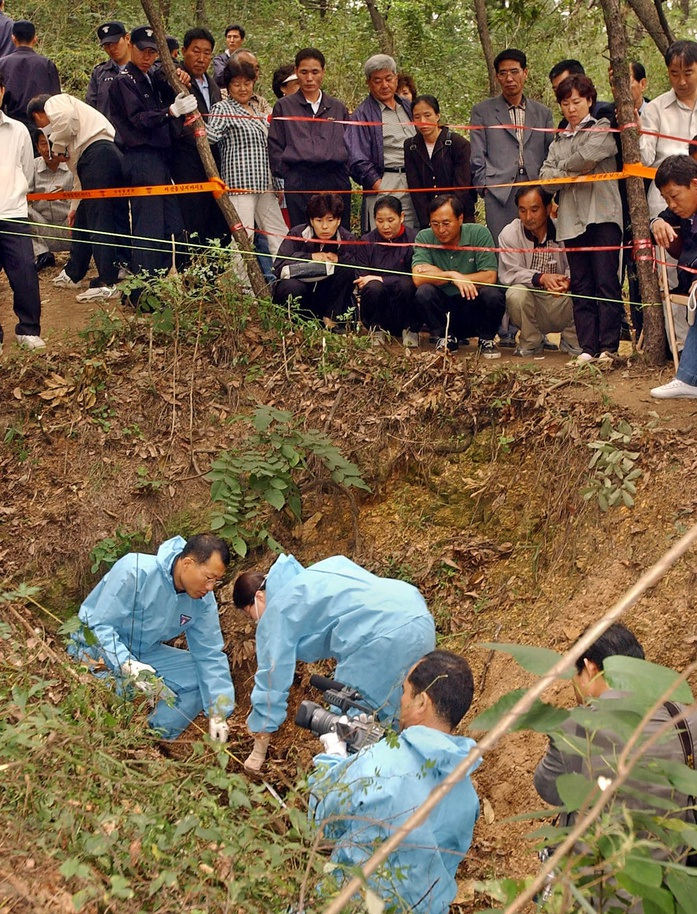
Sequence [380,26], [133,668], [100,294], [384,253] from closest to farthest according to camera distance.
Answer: [133,668]
[384,253]
[100,294]
[380,26]

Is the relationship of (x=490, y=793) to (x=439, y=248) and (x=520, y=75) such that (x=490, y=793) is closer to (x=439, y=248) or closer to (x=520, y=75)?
(x=439, y=248)

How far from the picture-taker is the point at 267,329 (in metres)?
7.36

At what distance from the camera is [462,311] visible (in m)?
7.21

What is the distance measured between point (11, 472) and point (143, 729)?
3.10 meters

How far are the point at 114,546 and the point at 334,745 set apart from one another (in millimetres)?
2864

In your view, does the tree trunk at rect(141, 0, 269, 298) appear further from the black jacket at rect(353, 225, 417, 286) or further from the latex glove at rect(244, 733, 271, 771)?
the latex glove at rect(244, 733, 271, 771)

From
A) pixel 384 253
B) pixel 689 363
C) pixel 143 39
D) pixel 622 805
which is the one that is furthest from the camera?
pixel 143 39

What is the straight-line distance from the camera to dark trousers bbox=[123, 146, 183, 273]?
778 centimetres

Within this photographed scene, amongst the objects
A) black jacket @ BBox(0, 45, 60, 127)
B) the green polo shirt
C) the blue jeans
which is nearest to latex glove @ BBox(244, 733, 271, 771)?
the blue jeans

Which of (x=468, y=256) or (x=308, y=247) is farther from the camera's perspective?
(x=308, y=247)

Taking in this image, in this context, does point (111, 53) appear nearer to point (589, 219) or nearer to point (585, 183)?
point (585, 183)

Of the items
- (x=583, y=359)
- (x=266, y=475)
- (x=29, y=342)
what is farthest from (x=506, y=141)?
(x=29, y=342)

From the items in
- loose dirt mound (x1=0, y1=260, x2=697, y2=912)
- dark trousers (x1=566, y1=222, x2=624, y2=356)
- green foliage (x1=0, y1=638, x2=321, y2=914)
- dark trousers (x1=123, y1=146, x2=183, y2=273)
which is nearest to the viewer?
green foliage (x1=0, y1=638, x2=321, y2=914)

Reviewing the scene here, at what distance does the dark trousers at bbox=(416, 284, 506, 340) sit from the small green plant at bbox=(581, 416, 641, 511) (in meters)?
1.59
